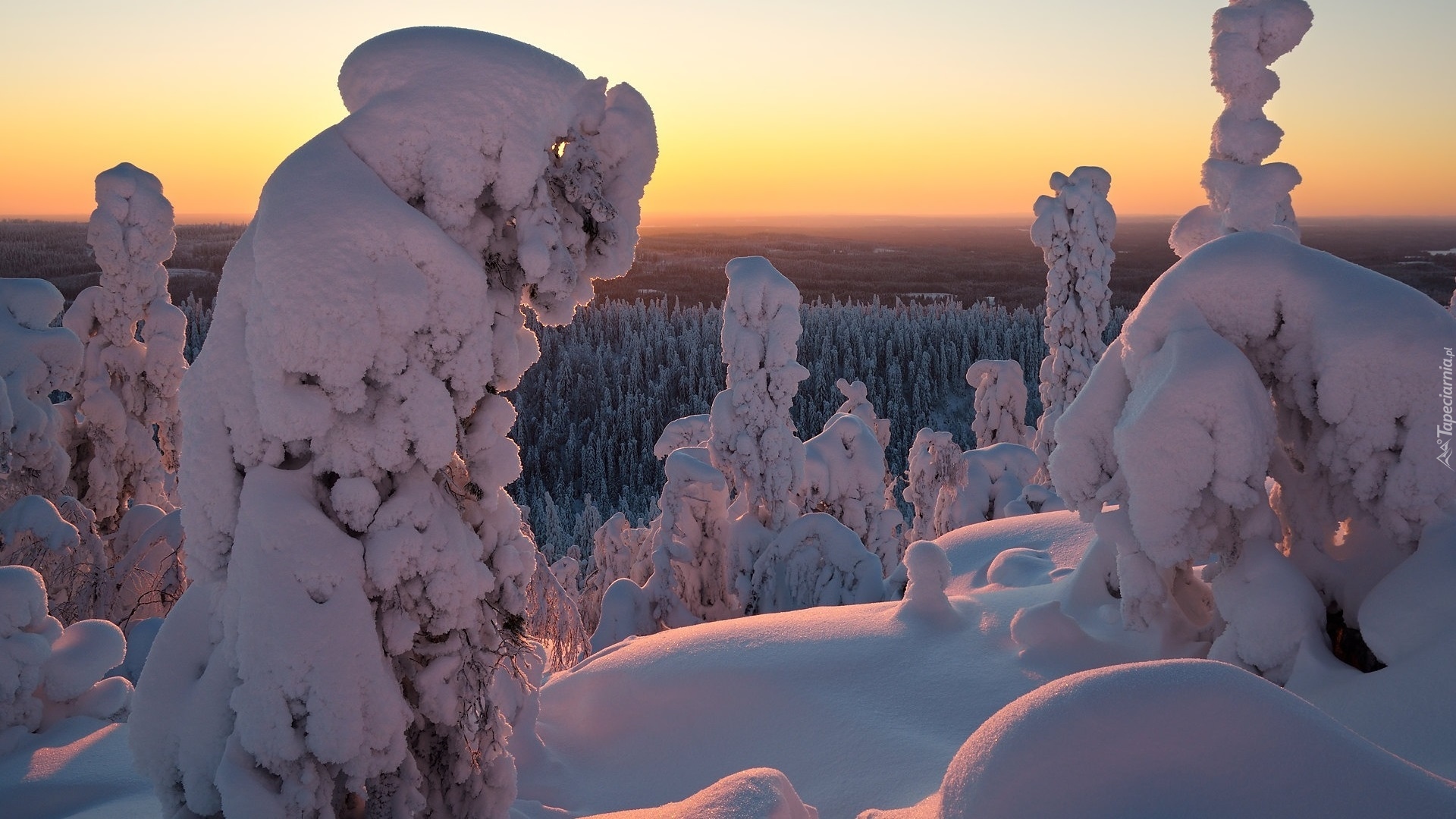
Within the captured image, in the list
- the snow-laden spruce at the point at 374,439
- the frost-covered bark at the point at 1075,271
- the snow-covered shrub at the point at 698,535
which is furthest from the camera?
the frost-covered bark at the point at 1075,271

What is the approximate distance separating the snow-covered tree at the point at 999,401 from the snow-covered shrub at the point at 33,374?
2444 centimetres

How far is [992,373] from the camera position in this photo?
3108 cm

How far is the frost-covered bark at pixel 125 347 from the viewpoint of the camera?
53.2 feet

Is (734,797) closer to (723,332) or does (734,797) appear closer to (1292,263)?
(1292,263)

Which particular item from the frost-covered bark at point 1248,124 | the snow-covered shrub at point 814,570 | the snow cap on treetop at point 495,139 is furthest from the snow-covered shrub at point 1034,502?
the snow cap on treetop at point 495,139

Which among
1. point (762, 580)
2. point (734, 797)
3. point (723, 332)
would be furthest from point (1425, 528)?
point (723, 332)

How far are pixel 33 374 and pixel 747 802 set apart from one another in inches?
579

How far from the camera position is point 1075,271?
2350cm

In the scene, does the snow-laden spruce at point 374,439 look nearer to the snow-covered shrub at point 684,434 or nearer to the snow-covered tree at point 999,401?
the snow-covered shrub at point 684,434

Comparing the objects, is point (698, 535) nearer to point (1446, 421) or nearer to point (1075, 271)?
point (1446, 421)

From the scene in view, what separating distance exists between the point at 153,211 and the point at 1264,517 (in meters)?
17.4

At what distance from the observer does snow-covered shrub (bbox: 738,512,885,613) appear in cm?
1602

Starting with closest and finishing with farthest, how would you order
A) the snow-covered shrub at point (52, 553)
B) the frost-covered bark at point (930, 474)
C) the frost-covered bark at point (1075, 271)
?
the snow-covered shrub at point (52, 553) → the frost-covered bark at point (1075, 271) → the frost-covered bark at point (930, 474)

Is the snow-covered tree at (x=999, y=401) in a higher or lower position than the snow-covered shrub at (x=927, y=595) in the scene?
lower
